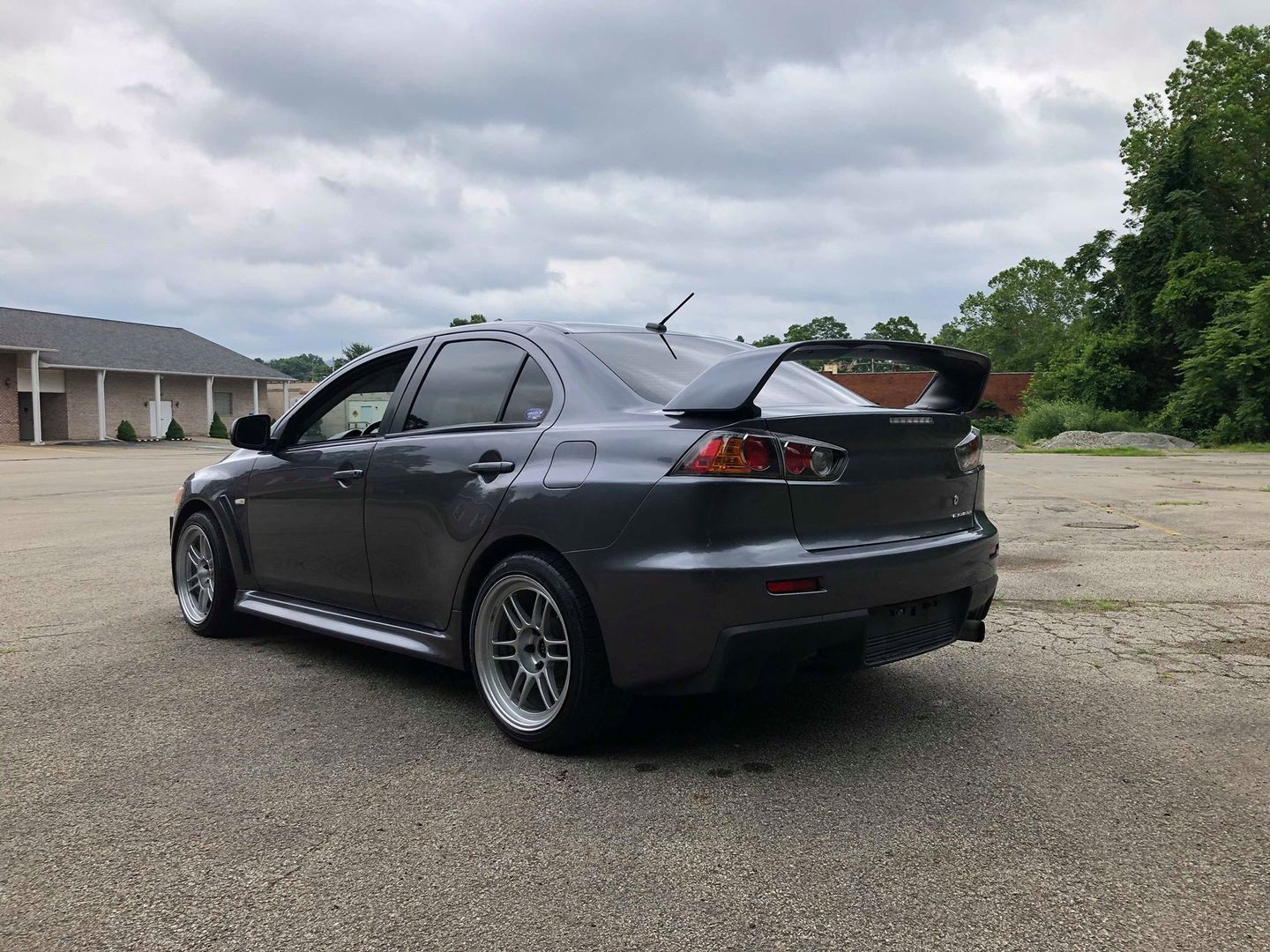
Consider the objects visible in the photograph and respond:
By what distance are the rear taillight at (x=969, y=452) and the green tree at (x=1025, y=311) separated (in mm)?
95638

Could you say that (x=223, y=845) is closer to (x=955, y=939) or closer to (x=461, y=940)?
(x=461, y=940)

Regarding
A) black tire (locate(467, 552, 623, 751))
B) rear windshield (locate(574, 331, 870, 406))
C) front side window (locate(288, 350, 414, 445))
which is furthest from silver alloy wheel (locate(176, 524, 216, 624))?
rear windshield (locate(574, 331, 870, 406))

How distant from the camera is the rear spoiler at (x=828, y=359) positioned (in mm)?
3324

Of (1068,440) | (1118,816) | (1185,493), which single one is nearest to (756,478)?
(1118,816)

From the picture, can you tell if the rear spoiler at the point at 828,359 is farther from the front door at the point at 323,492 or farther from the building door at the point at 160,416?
the building door at the point at 160,416

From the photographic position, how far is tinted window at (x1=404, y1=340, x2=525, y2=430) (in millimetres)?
4184

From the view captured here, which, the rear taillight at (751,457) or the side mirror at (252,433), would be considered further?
the side mirror at (252,433)

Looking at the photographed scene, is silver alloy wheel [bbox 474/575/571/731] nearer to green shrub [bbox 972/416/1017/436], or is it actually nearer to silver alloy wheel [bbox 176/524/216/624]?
silver alloy wheel [bbox 176/524/216/624]

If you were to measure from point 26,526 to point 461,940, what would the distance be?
1109cm

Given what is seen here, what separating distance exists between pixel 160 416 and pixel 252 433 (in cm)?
5067

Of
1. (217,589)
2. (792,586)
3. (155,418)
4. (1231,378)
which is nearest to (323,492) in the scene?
(217,589)

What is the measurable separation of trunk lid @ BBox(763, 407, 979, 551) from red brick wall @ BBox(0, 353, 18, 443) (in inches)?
1985

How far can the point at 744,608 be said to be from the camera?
3.18 meters

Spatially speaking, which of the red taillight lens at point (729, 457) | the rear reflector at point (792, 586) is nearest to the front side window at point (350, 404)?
the red taillight lens at point (729, 457)
